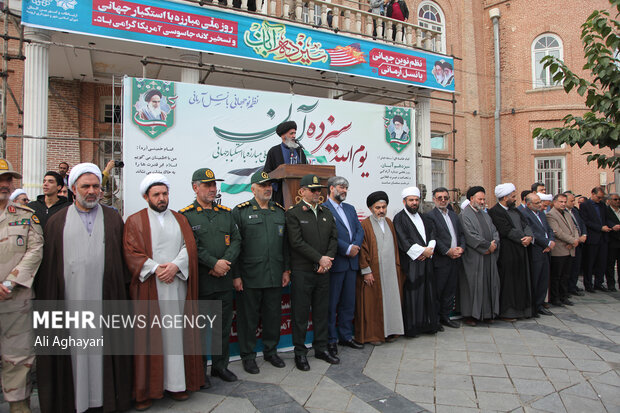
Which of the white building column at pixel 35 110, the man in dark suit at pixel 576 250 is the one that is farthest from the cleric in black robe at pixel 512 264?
the white building column at pixel 35 110

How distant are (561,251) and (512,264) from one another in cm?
162

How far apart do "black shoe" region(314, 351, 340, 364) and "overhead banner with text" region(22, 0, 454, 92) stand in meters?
5.91

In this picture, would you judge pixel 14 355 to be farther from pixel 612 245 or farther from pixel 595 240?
pixel 612 245

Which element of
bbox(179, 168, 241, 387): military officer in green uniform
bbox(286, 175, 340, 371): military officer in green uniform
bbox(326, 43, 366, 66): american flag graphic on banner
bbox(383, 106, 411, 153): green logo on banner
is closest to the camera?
bbox(179, 168, 241, 387): military officer in green uniform

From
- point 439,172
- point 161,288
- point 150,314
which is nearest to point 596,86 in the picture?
point 161,288

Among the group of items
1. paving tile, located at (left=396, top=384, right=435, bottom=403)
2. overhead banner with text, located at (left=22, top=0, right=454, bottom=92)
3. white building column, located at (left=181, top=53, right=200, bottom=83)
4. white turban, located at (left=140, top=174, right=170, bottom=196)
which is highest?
overhead banner with text, located at (left=22, top=0, right=454, bottom=92)

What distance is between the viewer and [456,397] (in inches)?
130

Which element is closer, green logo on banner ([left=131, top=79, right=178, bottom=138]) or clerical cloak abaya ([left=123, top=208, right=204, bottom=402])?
clerical cloak abaya ([left=123, top=208, right=204, bottom=402])

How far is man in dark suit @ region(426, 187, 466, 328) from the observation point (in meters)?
5.18

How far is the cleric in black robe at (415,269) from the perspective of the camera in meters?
4.83

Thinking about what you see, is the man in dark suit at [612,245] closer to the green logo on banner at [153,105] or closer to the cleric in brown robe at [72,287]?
the green logo on banner at [153,105]

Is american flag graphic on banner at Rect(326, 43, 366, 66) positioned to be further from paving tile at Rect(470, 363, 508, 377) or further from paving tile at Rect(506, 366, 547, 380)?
paving tile at Rect(506, 366, 547, 380)

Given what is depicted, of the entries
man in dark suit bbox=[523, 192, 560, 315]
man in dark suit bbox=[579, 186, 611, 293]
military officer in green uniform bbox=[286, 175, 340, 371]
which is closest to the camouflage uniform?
military officer in green uniform bbox=[286, 175, 340, 371]

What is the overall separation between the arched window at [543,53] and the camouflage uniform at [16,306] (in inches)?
709
